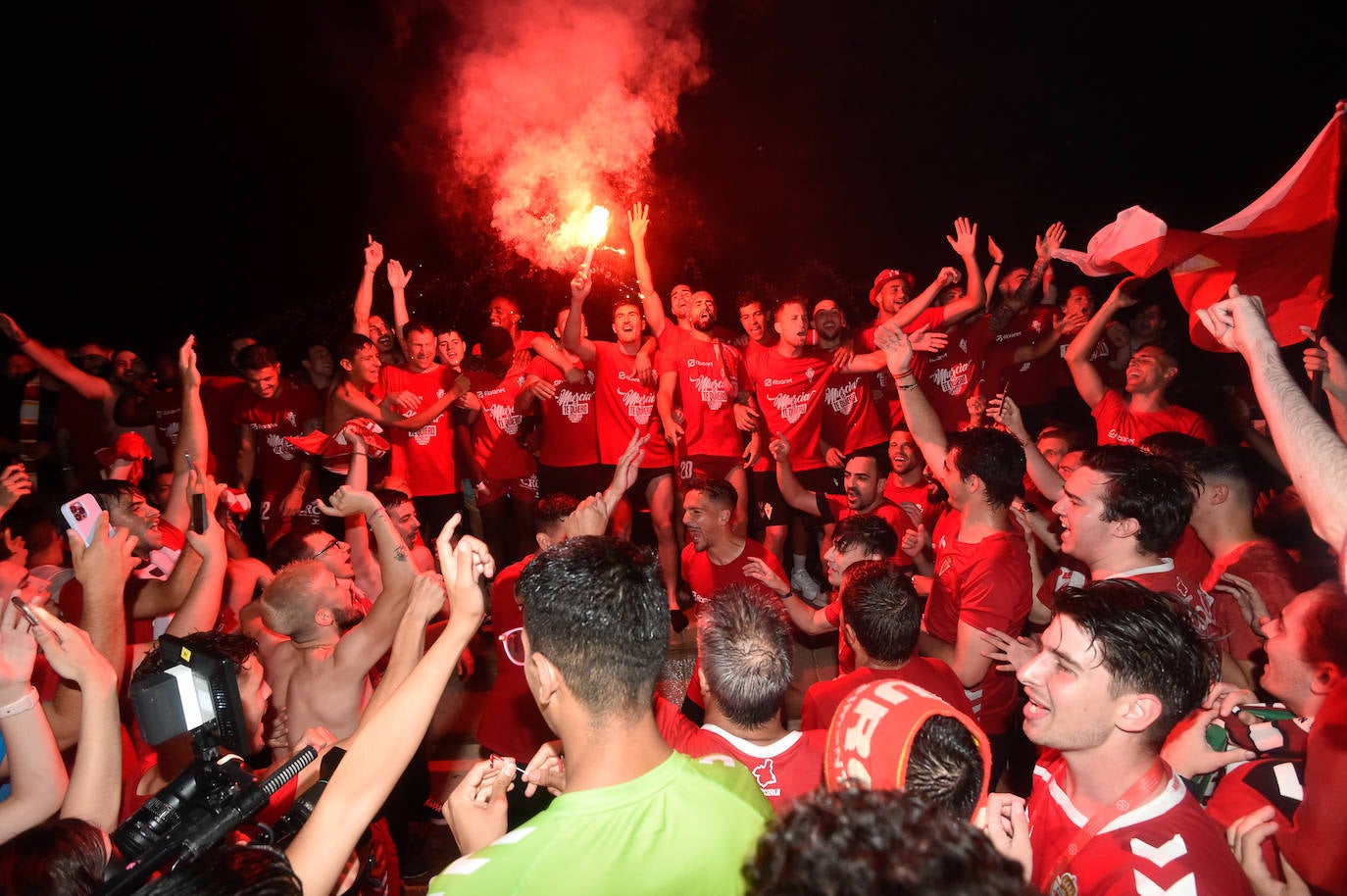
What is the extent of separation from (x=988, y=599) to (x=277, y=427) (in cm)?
729

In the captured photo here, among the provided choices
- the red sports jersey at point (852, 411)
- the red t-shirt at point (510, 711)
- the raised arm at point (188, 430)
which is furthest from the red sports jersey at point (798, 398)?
the raised arm at point (188, 430)

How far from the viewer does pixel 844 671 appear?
4.37m

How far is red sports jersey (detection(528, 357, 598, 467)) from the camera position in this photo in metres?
8.48

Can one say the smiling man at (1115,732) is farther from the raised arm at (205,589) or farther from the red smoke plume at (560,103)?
the red smoke plume at (560,103)

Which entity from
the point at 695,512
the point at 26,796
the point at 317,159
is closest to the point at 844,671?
the point at 695,512

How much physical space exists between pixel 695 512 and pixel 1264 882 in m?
3.65

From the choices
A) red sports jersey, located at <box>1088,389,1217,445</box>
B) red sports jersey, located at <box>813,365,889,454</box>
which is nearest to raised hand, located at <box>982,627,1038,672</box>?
red sports jersey, located at <box>1088,389,1217,445</box>

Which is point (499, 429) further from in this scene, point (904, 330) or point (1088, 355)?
point (1088, 355)

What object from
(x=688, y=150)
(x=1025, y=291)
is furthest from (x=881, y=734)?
(x=688, y=150)

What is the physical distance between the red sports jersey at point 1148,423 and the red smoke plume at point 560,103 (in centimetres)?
577

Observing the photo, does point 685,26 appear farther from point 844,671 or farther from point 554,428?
point 844,671

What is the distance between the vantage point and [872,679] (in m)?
3.42

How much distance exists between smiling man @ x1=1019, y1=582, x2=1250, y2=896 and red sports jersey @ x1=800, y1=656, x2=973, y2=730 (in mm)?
912

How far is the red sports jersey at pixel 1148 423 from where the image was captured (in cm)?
626
